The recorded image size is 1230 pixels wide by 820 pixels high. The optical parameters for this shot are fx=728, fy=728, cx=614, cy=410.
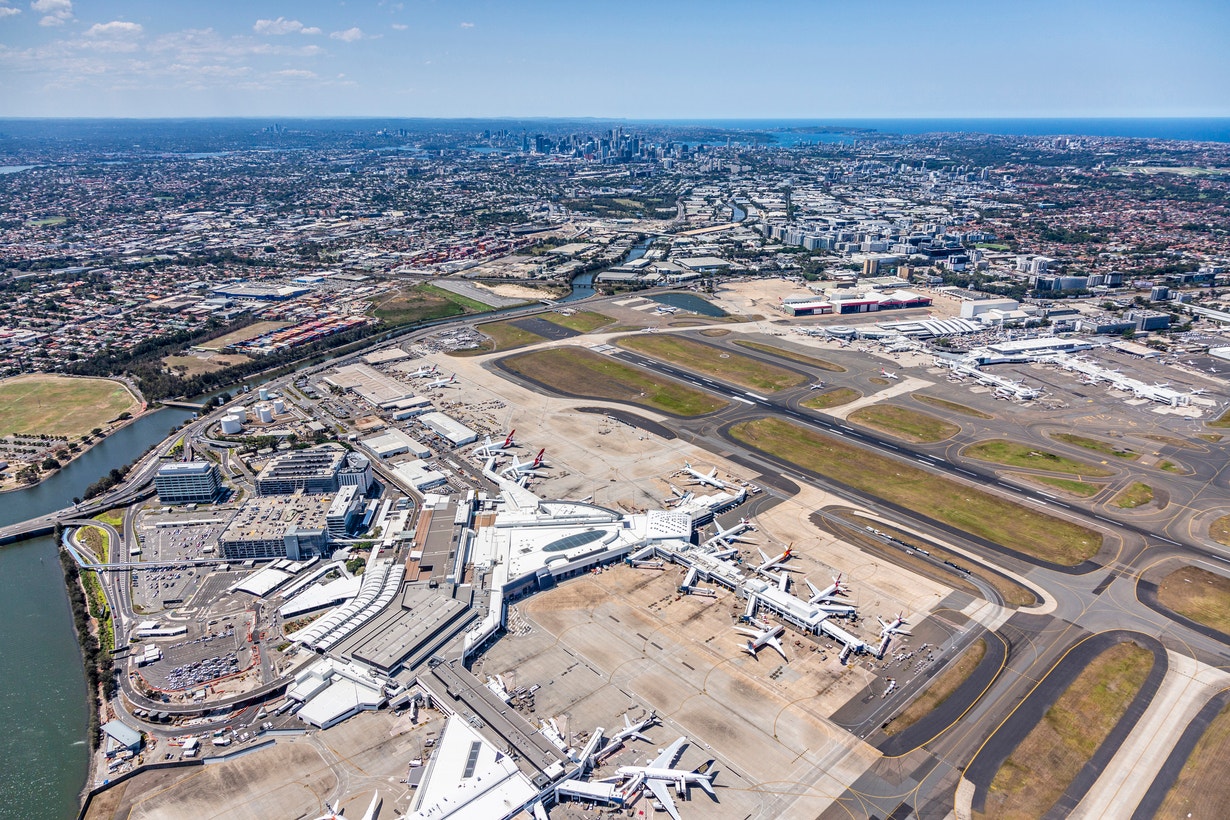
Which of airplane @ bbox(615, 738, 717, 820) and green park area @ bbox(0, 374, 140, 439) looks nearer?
airplane @ bbox(615, 738, 717, 820)

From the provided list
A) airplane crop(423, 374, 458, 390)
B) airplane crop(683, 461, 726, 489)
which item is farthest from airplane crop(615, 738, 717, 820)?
airplane crop(423, 374, 458, 390)

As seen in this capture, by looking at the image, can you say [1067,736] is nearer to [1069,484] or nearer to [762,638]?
[762,638]

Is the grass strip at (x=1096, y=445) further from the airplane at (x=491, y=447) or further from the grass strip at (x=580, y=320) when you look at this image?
the grass strip at (x=580, y=320)

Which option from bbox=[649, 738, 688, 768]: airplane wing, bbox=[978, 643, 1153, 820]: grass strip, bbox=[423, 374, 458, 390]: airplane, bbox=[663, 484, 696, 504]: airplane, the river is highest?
bbox=[423, 374, 458, 390]: airplane

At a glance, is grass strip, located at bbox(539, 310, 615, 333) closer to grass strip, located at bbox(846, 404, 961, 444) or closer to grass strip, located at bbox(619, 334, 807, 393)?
grass strip, located at bbox(619, 334, 807, 393)

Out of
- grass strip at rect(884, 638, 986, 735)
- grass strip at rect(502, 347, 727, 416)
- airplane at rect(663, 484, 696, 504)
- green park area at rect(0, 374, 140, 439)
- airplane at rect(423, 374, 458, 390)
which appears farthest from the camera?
airplane at rect(423, 374, 458, 390)

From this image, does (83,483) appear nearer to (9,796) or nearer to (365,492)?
(365,492)

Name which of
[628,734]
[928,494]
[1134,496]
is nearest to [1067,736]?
[628,734]
